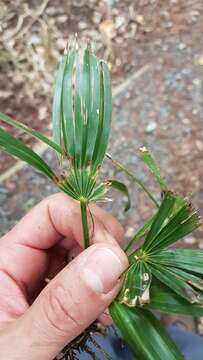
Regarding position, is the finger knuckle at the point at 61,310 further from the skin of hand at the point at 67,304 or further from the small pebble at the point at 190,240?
the small pebble at the point at 190,240

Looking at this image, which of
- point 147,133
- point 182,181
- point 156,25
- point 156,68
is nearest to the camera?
point 182,181

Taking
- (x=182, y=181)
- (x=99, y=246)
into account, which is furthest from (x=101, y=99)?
(x=182, y=181)

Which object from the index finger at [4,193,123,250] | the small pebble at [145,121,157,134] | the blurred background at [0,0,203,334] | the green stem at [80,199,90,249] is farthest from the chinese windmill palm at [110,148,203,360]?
the small pebble at [145,121,157,134]

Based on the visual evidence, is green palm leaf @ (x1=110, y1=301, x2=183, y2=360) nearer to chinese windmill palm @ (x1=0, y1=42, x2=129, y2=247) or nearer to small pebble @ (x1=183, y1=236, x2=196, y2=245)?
chinese windmill palm @ (x1=0, y1=42, x2=129, y2=247)

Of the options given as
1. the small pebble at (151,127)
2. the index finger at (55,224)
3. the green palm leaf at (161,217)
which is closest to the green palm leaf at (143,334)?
the green palm leaf at (161,217)

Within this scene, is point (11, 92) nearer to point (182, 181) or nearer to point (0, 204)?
point (0, 204)

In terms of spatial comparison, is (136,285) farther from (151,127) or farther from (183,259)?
(151,127)

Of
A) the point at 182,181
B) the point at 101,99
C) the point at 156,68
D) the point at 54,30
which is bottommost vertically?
the point at 182,181

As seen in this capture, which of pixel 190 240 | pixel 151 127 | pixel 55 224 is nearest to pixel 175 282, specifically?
pixel 55 224
